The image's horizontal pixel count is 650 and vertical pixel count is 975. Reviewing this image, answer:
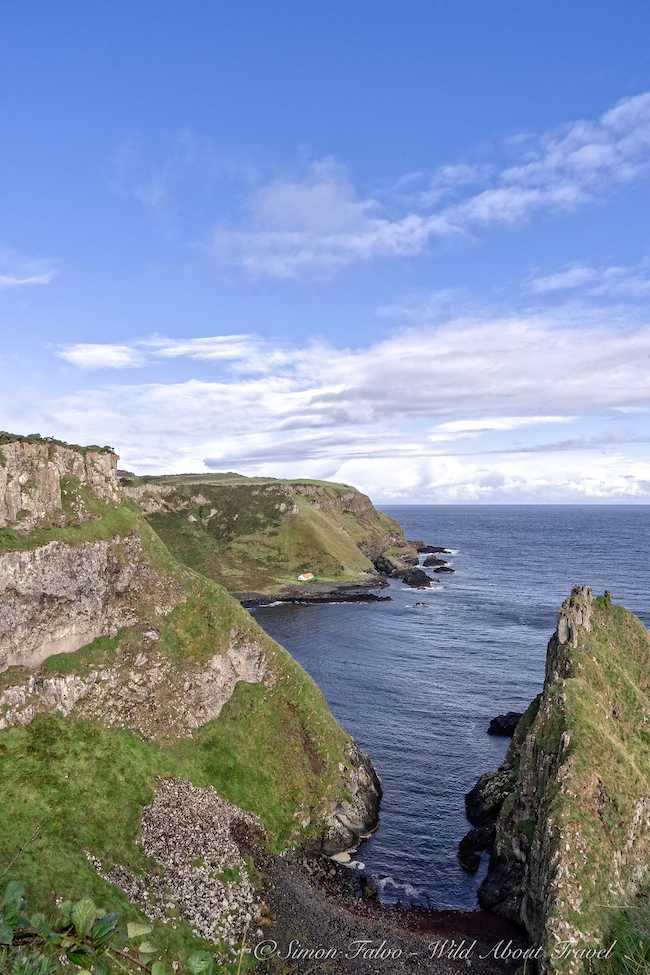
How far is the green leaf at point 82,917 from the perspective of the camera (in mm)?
5152

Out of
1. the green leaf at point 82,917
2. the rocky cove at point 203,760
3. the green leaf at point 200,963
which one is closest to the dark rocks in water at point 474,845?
the rocky cove at point 203,760

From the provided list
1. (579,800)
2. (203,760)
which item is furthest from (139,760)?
(579,800)

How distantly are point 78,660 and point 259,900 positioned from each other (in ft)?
72.8

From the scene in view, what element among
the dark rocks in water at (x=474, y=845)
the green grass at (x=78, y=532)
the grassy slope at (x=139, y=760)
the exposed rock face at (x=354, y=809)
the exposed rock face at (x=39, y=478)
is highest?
the exposed rock face at (x=39, y=478)

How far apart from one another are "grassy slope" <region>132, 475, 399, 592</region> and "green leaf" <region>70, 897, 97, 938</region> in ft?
512

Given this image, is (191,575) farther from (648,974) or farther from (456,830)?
(648,974)

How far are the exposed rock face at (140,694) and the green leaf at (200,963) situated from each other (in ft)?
150

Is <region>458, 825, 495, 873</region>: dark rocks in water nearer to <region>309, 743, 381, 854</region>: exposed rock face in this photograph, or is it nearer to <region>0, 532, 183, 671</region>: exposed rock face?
<region>309, 743, 381, 854</region>: exposed rock face

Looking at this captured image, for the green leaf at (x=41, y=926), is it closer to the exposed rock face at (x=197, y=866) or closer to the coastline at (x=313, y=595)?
the exposed rock face at (x=197, y=866)

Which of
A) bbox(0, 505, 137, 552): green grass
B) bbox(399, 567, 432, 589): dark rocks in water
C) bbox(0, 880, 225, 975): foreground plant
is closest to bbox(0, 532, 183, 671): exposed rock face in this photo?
bbox(0, 505, 137, 552): green grass

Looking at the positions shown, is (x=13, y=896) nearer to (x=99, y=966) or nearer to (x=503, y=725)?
(x=99, y=966)

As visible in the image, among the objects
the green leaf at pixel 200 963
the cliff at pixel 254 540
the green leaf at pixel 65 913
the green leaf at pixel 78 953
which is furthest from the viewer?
the cliff at pixel 254 540

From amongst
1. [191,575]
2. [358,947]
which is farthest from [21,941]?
[191,575]

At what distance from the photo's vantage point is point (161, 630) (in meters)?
55.4
